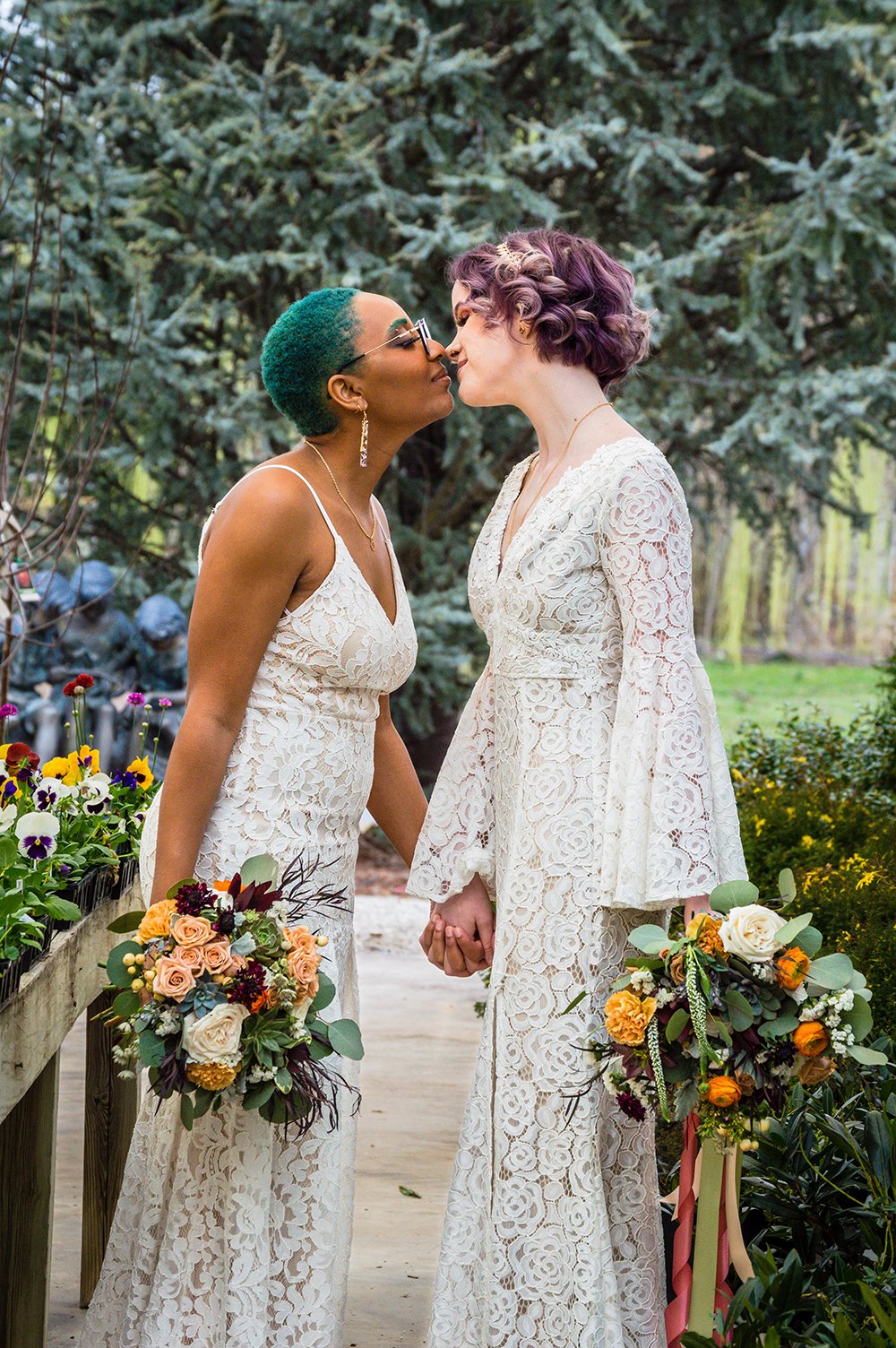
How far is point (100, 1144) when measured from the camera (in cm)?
323

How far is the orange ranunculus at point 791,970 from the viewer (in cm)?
202

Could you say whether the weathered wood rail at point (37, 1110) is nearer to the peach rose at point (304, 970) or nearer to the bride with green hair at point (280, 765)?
the bride with green hair at point (280, 765)

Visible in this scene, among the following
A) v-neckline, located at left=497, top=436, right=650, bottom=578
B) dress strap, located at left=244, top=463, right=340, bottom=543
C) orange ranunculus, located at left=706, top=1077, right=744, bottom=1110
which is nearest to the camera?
orange ranunculus, located at left=706, top=1077, right=744, bottom=1110

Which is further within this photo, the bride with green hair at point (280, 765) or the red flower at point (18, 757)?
the red flower at point (18, 757)

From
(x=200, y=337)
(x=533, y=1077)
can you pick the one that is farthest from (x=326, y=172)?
(x=533, y=1077)

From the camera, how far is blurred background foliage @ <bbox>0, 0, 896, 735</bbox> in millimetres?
8180

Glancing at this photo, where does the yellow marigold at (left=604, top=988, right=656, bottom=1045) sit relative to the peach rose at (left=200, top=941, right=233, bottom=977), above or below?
below

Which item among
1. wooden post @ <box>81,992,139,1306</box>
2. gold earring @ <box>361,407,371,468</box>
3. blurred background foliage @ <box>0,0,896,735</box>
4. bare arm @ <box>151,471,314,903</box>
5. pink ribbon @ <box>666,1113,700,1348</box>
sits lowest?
wooden post @ <box>81,992,139,1306</box>

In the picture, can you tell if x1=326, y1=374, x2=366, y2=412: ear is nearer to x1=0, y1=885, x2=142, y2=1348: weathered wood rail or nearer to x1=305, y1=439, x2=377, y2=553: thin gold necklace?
x1=305, y1=439, x2=377, y2=553: thin gold necklace

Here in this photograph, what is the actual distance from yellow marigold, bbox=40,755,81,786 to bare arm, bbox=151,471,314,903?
847mm

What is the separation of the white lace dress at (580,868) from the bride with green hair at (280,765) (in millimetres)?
275

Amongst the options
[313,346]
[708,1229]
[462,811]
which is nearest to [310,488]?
[313,346]

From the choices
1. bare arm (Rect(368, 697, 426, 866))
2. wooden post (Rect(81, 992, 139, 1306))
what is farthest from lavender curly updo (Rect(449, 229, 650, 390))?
wooden post (Rect(81, 992, 139, 1306))

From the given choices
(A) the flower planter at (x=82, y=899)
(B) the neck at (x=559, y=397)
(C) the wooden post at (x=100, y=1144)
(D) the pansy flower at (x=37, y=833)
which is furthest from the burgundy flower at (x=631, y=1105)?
(C) the wooden post at (x=100, y=1144)
